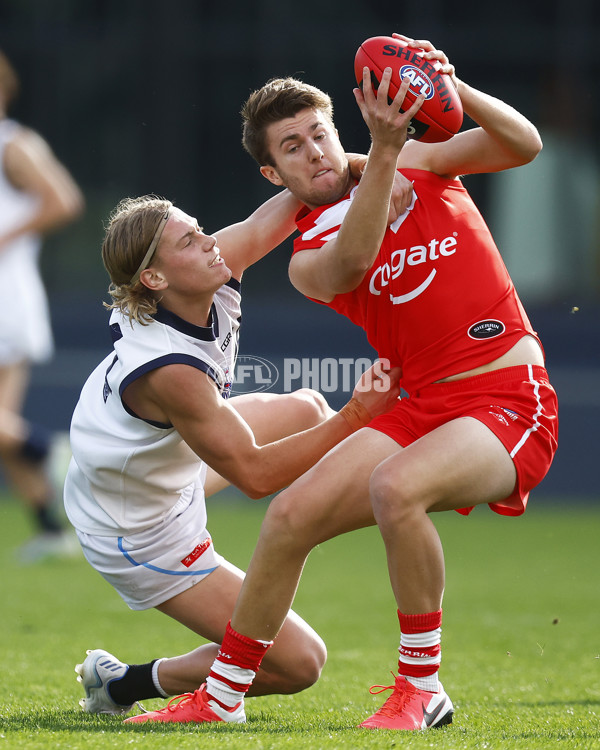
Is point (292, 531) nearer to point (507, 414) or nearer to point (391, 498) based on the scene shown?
point (391, 498)

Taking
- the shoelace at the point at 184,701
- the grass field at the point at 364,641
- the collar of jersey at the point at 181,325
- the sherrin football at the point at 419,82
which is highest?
the sherrin football at the point at 419,82

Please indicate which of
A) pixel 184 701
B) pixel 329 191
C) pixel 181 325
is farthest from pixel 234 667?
pixel 329 191

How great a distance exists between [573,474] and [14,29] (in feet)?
21.0

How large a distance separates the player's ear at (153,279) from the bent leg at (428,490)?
78 cm

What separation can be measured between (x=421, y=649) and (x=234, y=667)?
19.9 inches

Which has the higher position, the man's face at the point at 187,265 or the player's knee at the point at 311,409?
the man's face at the point at 187,265

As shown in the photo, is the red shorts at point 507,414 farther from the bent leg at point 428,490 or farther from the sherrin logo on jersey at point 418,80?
the sherrin logo on jersey at point 418,80

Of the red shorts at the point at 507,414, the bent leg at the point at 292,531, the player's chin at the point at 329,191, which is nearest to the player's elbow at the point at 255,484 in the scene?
the bent leg at the point at 292,531

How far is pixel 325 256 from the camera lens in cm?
312

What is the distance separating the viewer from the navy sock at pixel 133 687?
346cm

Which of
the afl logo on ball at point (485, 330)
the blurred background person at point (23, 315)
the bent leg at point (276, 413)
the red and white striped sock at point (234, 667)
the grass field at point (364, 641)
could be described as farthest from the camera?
the blurred background person at point (23, 315)

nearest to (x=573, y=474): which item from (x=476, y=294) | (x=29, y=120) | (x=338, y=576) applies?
(x=338, y=576)

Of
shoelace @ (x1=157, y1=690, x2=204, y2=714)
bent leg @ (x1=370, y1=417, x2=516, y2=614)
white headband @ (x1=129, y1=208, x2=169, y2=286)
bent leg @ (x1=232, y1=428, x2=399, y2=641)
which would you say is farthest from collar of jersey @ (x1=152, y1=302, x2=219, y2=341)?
shoelace @ (x1=157, y1=690, x2=204, y2=714)

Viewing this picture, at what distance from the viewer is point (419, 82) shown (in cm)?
295
